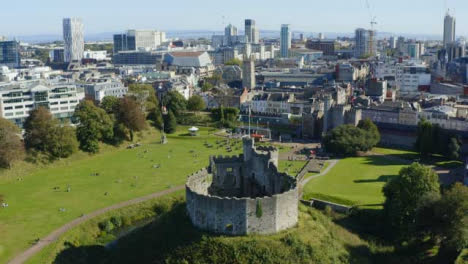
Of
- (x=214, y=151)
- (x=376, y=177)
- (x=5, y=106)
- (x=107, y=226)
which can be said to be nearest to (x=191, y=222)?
(x=107, y=226)

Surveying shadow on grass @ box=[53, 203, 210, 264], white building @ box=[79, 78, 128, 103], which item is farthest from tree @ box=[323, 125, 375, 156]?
white building @ box=[79, 78, 128, 103]

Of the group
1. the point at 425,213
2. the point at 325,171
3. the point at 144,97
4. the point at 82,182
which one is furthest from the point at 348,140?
the point at 144,97

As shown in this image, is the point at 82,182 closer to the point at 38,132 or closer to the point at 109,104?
the point at 38,132

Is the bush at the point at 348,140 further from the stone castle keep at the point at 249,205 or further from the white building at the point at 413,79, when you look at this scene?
the white building at the point at 413,79

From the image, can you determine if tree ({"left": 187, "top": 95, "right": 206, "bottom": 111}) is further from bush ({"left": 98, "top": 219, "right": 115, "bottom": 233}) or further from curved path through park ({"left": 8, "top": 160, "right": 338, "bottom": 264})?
bush ({"left": 98, "top": 219, "right": 115, "bottom": 233})

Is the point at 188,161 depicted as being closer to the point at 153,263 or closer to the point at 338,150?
the point at 338,150

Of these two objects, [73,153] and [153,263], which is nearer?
[153,263]

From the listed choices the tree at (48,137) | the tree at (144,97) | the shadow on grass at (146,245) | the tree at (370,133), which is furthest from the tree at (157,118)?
the shadow on grass at (146,245)
